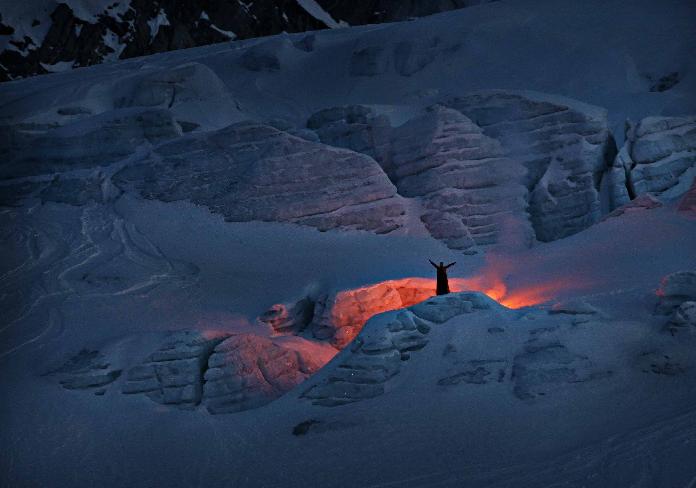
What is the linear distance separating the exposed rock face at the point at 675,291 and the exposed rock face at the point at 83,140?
43.4 feet

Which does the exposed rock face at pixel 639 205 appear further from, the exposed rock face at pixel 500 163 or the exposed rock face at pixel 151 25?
the exposed rock face at pixel 151 25

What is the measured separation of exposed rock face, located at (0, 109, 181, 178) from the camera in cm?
1675

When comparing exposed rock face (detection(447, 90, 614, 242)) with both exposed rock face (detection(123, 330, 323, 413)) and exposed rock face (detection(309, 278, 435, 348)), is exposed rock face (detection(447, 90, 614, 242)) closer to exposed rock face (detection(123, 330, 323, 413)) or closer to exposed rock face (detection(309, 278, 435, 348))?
exposed rock face (detection(309, 278, 435, 348))

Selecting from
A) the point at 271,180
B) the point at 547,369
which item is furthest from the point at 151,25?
the point at 547,369

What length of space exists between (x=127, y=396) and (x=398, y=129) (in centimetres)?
999

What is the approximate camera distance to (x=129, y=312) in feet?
40.4

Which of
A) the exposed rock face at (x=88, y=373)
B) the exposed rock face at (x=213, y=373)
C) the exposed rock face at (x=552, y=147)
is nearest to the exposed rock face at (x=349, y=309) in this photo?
the exposed rock face at (x=213, y=373)

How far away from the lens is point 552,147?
1600 centimetres

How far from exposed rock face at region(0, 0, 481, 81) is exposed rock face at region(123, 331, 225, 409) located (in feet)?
93.0

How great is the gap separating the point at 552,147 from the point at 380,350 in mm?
9318

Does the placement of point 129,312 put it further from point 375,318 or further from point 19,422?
point 375,318

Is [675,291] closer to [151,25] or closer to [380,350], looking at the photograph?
[380,350]

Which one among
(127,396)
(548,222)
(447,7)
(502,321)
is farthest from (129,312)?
(447,7)

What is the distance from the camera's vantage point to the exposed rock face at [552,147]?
609 inches
